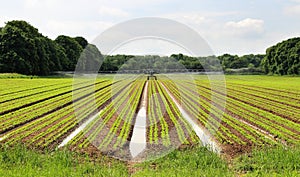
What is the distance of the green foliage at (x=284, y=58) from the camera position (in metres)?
69.8

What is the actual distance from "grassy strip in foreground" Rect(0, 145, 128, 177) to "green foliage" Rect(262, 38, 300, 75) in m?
66.5

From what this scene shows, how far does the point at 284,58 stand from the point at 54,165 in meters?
72.8

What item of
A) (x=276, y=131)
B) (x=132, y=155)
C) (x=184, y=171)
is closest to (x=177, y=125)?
(x=276, y=131)

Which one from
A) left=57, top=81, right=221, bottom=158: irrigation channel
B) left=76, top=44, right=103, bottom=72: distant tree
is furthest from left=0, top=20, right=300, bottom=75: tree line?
left=57, top=81, right=221, bottom=158: irrigation channel

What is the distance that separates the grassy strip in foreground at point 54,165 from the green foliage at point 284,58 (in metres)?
66.5

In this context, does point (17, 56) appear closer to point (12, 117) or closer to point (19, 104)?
point (19, 104)

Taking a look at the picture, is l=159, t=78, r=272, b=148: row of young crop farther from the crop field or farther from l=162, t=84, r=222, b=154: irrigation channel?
l=162, t=84, r=222, b=154: irrigation channel

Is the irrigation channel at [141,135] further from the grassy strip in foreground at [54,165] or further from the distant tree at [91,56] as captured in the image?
the distant tree at [91,56]

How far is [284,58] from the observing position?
243ft

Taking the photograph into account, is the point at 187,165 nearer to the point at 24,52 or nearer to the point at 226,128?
the point at 226,128

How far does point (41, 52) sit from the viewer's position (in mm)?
58062

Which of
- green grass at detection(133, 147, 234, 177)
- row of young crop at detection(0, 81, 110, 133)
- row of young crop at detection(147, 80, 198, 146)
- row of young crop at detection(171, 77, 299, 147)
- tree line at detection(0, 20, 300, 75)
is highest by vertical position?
tree line at detection(0, 20, 300, 75)

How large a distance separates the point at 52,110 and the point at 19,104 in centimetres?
270

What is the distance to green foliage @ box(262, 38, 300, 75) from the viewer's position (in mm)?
69812
